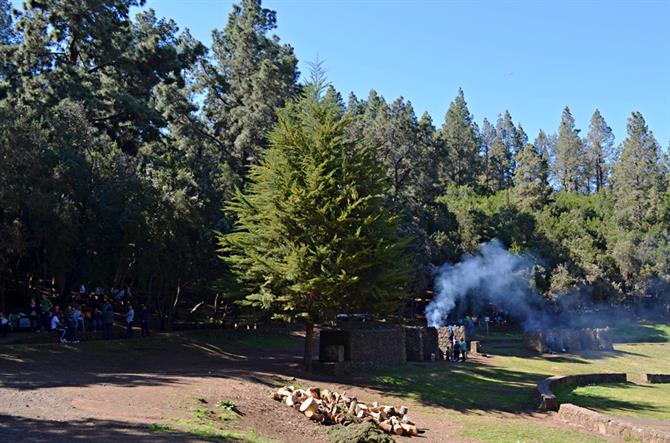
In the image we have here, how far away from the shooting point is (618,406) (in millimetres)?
20984

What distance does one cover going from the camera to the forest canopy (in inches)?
950

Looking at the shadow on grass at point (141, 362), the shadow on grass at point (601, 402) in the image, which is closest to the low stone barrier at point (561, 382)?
the shadow on grass at point (601, 402)

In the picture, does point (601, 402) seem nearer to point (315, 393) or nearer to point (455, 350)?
point (455, 350)

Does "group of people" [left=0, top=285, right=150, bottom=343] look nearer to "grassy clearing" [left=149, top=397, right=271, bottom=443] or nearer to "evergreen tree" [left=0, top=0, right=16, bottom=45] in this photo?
"grassy clearing" [left=149, top=397, right=271, bottom=443]

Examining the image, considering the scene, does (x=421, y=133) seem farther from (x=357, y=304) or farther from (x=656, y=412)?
(x=656, y=412)

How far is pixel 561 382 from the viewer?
25078mm

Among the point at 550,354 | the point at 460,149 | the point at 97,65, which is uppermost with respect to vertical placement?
the point at 460,149

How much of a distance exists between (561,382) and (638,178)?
2536 inches

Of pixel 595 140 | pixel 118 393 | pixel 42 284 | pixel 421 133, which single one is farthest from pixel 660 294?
pixel 118 393

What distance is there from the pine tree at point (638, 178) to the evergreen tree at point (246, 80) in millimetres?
49627

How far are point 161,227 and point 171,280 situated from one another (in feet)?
11.0

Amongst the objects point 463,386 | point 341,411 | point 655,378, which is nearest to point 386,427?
point 341,411

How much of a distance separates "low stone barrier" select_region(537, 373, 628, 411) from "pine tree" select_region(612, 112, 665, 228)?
165 feet

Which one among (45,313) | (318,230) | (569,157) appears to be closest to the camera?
(318,230)
